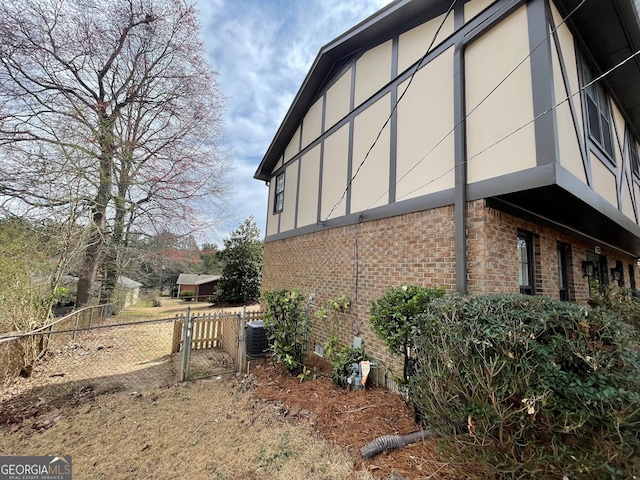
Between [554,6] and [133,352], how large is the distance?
10.8 metres

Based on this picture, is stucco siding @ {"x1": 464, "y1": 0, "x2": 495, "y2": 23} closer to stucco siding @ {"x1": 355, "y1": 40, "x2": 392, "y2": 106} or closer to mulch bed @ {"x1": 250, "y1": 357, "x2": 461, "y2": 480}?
stucco siding @ {"x1": 355, "y1": 40, "x2": 392, "y2": 106}

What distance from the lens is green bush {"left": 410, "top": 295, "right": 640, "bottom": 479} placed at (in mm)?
1814

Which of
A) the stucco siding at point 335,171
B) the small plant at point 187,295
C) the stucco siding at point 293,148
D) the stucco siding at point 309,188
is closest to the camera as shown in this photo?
the stucco siding at point 335,171

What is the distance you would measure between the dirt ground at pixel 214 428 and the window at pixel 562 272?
12.9 ft

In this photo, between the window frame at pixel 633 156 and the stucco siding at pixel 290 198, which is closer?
the window frame at pixel 633 156

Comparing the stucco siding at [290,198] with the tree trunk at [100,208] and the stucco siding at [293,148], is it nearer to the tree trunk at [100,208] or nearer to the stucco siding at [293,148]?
the stucco siding at [293,148]

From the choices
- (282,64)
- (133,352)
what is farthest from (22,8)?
(133,352)

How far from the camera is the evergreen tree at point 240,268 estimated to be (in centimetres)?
1978

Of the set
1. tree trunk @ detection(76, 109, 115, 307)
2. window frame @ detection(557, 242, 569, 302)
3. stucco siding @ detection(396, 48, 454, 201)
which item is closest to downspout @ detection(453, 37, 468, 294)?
stucco siding @ detection(396, 48, 454, 201)

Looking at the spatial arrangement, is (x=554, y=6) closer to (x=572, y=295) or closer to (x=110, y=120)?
(x=572, y=295)

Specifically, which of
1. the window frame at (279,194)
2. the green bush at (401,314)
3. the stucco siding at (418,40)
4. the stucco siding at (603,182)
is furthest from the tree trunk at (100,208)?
the stucco siding at (603,182)

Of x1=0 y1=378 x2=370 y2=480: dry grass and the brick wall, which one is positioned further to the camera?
the brick wall

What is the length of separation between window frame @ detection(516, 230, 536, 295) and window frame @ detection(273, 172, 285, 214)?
705 centimetres

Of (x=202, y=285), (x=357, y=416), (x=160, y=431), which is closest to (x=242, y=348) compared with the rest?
(x=160, y=431)
